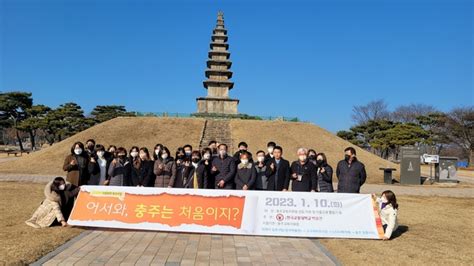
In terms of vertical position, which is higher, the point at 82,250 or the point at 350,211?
the point at 350,211

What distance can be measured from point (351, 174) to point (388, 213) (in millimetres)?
1228

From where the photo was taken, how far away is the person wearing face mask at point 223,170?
862 cm

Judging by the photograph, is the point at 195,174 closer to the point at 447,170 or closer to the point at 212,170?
the point at 212,170

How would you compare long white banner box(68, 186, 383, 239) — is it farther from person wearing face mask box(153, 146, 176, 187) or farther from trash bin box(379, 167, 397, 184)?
trash bin box(379, 167, 397, 184)

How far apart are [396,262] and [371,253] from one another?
0.52 m

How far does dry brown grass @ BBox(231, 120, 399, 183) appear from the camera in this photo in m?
28.8

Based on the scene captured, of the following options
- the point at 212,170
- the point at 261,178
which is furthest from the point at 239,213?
the point at 212,170

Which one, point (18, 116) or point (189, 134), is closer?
point (189, 134)

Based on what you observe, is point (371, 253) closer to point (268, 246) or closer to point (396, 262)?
point (396, 262)

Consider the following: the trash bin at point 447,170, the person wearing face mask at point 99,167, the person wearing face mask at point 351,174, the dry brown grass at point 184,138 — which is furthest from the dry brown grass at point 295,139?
the person wearing face mask at point 99,167

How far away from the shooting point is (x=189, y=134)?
33219mm

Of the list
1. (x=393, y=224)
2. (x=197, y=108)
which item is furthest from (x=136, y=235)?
(x=197, y=108)

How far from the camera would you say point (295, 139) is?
32938 millimetres

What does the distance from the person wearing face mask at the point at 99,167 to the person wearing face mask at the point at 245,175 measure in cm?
348
